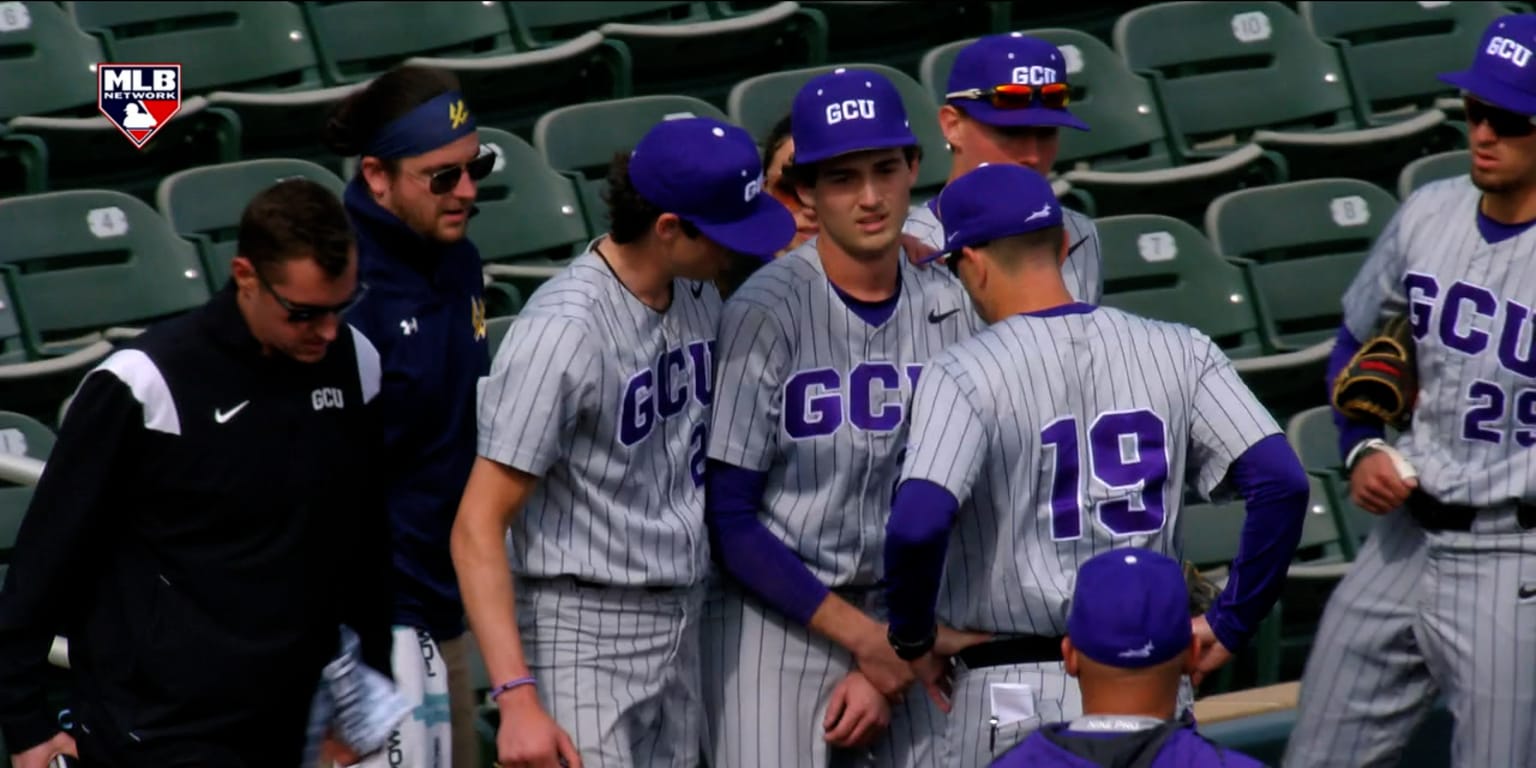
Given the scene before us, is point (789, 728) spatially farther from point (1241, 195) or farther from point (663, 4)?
point (663, 4)

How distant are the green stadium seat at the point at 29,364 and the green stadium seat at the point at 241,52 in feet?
3.19

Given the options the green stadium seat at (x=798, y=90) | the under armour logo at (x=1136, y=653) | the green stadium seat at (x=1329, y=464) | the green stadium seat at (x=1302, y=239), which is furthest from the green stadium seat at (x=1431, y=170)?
the under armour logo at (x=1136, y=653)

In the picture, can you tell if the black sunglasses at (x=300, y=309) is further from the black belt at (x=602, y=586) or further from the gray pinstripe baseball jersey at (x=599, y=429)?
the black belt at (x=602, y=586)

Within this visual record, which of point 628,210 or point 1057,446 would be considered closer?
point 1057,446

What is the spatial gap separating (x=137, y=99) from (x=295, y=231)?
3020 mm

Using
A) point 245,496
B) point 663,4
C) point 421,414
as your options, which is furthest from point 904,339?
point 663,4

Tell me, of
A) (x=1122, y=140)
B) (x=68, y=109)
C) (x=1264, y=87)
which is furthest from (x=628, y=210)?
(x=1264, y=87)

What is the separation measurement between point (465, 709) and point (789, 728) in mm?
557

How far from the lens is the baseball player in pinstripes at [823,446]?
354 cm

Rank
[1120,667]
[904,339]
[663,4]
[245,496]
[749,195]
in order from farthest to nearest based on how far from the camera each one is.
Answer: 1. [663,4]
2. [904,339]
3. [749,195]
4. [245,496]
5. [1120,667]

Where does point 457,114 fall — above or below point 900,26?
above

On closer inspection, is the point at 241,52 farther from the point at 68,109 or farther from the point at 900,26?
the point at 900,26

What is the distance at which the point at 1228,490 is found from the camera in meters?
3.43

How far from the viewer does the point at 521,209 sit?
5.51 m
